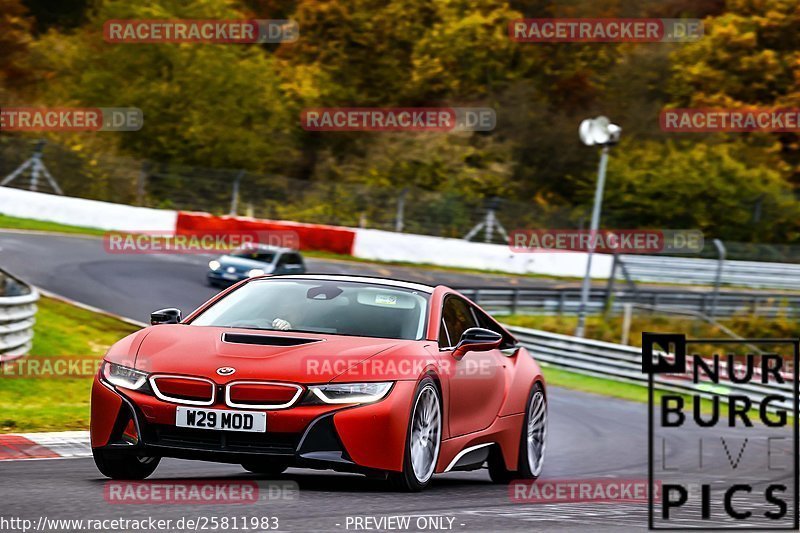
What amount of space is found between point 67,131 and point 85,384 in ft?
119

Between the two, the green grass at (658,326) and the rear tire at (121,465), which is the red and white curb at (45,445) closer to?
the rear tire at (121,465)

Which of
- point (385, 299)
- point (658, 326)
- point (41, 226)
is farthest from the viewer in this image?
point (41, 226)

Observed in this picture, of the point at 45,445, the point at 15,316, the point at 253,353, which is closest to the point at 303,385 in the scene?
the point at 253,353

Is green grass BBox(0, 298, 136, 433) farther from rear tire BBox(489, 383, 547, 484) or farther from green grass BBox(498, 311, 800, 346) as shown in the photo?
green grass BBox(498, 311, 800, 346)

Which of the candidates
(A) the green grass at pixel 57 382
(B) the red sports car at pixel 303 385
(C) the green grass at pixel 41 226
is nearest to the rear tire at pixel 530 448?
(B) the red sports car at pixel 303 385

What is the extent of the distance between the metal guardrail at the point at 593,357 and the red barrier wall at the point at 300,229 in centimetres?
1320

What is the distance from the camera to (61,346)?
18.1 metres

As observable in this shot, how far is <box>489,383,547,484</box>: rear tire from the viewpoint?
9016 mm

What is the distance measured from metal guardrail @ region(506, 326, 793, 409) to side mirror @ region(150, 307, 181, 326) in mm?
15901

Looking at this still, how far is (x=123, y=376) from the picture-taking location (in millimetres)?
7148

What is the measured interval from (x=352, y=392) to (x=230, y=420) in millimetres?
655

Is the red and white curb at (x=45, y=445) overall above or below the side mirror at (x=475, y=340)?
below

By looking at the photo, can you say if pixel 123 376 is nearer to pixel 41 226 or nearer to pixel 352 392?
pixel 352 392

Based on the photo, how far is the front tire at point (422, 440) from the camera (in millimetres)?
7129
